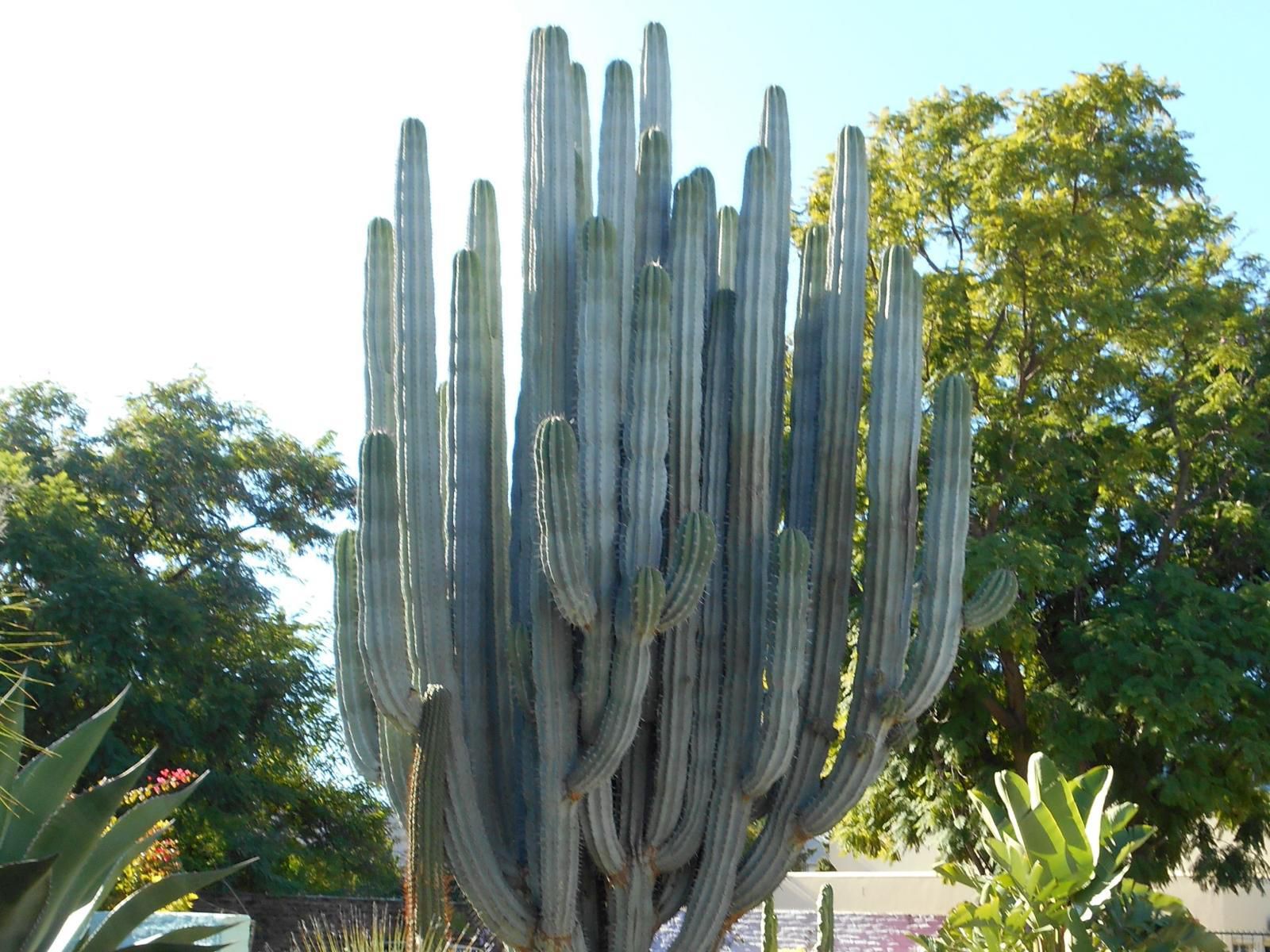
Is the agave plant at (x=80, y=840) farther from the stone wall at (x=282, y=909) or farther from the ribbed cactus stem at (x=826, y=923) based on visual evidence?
the stone wall at (x=282, y=909)

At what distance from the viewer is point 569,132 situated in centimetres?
807

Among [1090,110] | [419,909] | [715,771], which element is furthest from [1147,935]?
[1090,110]

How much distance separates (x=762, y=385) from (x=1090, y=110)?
8.20m

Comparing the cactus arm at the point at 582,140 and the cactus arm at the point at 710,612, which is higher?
the cactus arm at the point at 582,140

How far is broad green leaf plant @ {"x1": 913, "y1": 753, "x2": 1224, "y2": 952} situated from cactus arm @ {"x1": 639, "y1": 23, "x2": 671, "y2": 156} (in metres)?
4.43

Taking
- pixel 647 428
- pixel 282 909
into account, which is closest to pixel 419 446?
pixel 647 428

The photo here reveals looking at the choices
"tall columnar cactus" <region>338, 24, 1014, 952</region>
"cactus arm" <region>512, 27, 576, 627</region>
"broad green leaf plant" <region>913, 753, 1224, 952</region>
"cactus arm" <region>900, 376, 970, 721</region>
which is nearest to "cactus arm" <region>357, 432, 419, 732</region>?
"tall columnar cactus" <region>338, 24, 1014, 952</region>

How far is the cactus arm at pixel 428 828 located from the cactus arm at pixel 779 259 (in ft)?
7.60

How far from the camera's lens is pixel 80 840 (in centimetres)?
433

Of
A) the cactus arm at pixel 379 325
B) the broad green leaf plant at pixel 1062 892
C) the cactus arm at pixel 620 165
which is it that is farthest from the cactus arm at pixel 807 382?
the cactus arm at pixel 379 325

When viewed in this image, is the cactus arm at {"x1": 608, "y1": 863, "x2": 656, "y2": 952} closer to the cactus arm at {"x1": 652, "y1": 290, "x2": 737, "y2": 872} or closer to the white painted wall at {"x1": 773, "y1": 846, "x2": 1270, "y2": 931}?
the cactus arm at {"x1": 652, "y1": 290, "x2": 737, "y2": 872}

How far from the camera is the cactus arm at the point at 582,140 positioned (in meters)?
8.19

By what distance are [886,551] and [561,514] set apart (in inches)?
79.2

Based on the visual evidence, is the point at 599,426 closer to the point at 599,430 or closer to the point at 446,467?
the point at 599,430
